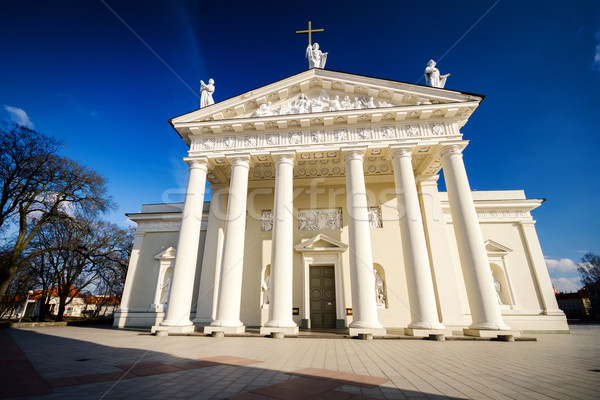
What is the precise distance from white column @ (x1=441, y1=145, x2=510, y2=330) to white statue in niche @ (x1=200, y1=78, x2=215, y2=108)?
12815 mm

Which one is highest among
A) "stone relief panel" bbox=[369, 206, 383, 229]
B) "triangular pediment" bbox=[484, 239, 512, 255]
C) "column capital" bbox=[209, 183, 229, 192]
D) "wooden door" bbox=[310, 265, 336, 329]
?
"column capital" bbox=[209, 183, 229, 192]

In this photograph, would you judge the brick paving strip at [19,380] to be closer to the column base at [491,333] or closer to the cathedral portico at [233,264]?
the cathedral portico at [233,264]

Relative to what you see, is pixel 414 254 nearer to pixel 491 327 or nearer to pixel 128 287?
pixel 491 327

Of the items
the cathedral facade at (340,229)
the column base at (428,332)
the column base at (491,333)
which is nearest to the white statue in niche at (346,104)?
the cathedral facade at (340,229)

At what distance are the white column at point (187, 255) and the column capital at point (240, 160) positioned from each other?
1.45 meters

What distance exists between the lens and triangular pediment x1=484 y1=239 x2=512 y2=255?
613 inches

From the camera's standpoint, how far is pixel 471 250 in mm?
10812

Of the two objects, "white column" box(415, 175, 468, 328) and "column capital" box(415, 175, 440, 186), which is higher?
"column capital" box(415, 175, 440, 186)

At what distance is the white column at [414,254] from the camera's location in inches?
409

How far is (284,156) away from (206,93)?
6448 millimetres

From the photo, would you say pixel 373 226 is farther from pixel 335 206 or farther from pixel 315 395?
pixel 315 395

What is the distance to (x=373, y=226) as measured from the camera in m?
16.2

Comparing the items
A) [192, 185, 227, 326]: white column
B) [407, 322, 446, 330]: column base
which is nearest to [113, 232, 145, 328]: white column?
[192, 185, 227, 326]: white column

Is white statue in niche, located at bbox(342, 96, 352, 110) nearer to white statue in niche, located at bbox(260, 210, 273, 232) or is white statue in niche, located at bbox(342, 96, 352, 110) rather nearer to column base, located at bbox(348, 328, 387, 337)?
white statue in niche, located at bbox(260, 210, 273, 232)
